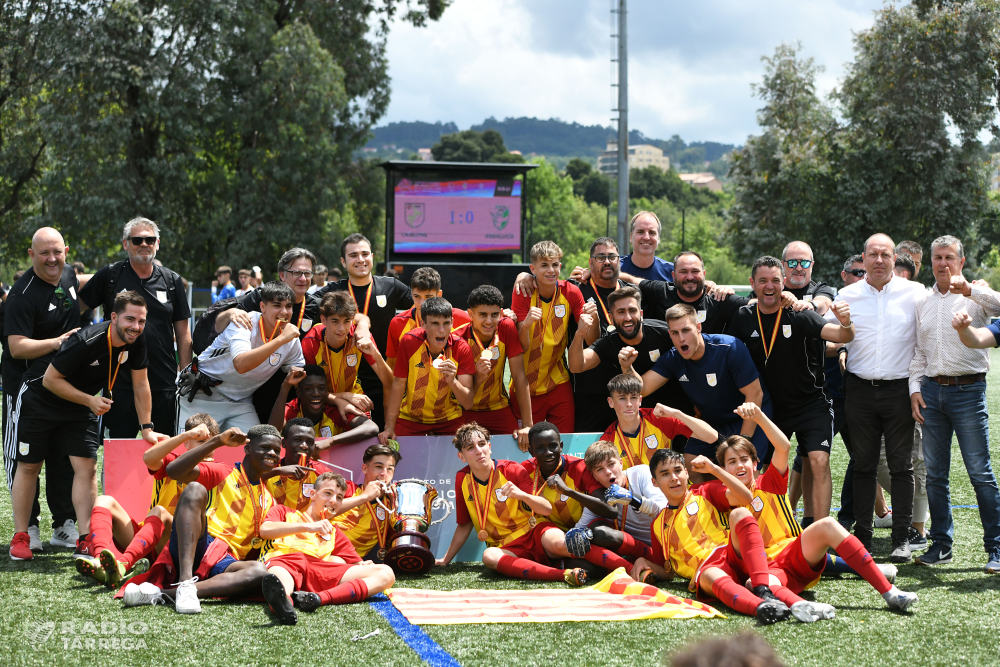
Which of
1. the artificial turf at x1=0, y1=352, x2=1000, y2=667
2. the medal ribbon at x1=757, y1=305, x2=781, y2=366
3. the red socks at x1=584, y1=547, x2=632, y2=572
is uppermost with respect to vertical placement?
the medal ribbon at x1=757, y1=305, x2=781, y2=366

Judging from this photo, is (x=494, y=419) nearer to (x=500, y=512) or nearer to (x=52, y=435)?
(x=500, y=512)

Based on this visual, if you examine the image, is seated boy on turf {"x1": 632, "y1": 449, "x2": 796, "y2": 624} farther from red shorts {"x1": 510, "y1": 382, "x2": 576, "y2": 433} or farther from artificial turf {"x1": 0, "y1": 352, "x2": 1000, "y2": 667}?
red shorts {"x1": 510, "y1": 382, "x2": 576, "y2": 433}

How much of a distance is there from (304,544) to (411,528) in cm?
79

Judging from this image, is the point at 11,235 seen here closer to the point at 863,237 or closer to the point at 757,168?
the point at 757,168

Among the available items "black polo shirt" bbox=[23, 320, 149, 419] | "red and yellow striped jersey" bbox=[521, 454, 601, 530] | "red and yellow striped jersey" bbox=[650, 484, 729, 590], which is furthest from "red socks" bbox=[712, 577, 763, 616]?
"black polo shirt" bbox=[23, 320, 149, 419]

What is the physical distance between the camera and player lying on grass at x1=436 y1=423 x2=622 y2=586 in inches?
219

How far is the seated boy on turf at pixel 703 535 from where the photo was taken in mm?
4711

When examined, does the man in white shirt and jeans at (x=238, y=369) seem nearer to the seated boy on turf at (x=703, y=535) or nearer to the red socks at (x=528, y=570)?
the red socks at (x=528, y=570)

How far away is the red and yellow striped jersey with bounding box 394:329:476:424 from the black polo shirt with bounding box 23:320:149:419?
69.6 inches

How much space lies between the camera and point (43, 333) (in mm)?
6156

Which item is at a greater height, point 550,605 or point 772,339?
point 772,339

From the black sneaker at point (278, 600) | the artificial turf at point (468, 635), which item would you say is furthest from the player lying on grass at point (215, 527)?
the black sneaker at point (278, 600)

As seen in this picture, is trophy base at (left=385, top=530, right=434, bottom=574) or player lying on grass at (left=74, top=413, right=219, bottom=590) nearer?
player lying on grass at (left=74, top=413, right=219, bottom=590)

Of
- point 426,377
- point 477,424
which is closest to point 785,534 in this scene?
point 477,424
